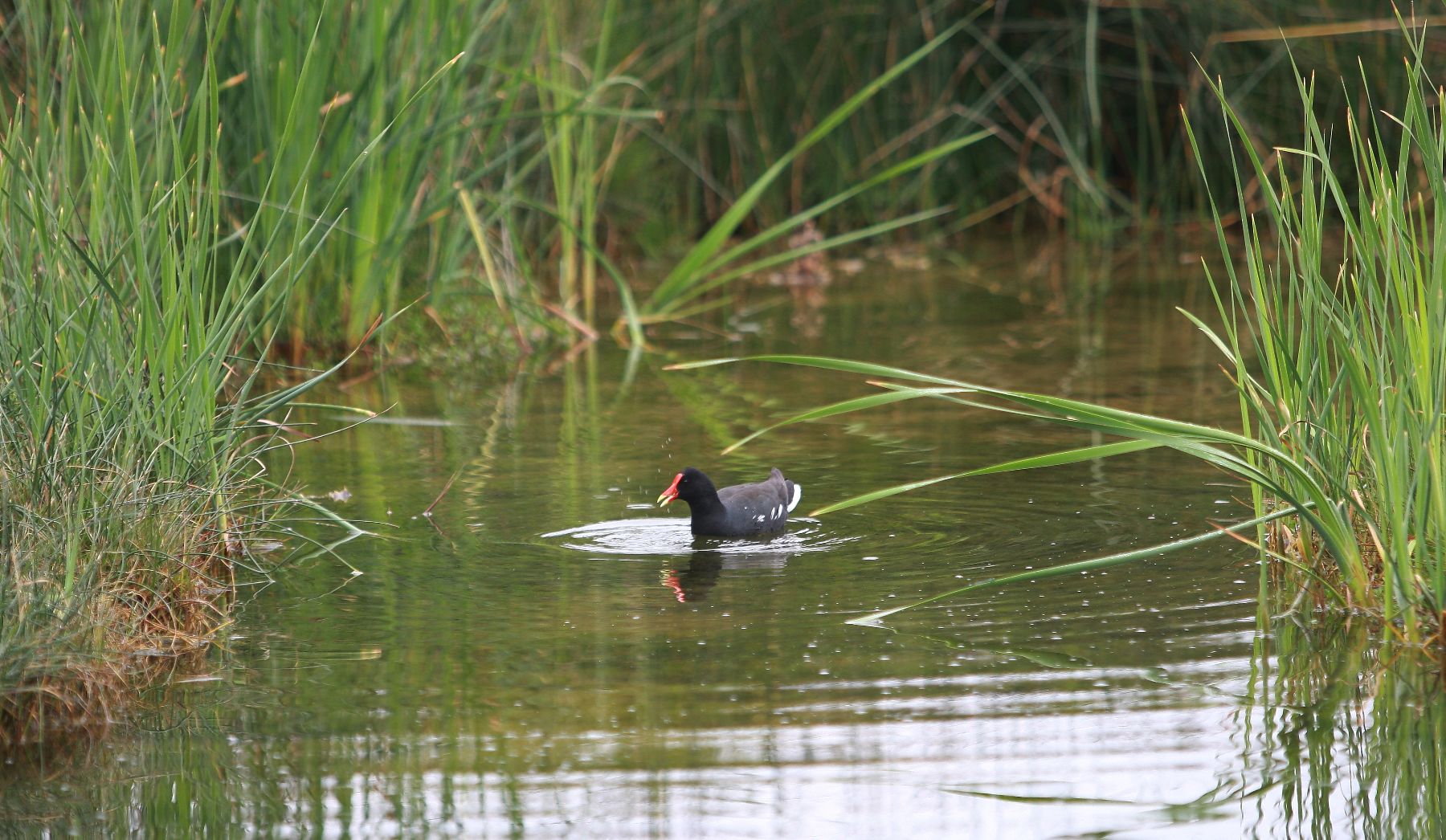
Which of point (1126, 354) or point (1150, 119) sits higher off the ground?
point (1150, 119)

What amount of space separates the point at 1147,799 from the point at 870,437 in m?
4.13

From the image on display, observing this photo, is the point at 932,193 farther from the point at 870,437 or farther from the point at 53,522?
the point at 53,522

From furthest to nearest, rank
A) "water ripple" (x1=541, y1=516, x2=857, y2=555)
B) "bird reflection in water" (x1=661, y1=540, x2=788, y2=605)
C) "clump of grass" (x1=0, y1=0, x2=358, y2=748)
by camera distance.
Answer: "water ripple" (x1=541, y1=516, x2=857, y2=555) → "bird reflection in water" (x1=661, y1=540, x2=788, y2=605) → "clump of grass" (x1=0, y1=0, x2=358, y2=748)

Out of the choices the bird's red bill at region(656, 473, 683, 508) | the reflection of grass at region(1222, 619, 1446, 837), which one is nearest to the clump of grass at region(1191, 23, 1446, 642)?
the reflection of grass at region(1222, 619, 1446, 837)

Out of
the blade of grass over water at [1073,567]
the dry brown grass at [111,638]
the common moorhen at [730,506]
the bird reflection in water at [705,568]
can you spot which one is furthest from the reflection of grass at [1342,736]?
the dry brown grass at [111,638]

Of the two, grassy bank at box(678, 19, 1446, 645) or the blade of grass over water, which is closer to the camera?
the blade of grass over water

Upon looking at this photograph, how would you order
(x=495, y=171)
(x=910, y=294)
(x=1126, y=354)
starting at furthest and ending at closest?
(x=910, y=294) < (x=495, y=171) < (x=1126, y=354)

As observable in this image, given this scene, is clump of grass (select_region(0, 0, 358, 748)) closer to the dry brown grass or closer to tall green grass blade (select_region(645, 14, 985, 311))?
the dry brown grass

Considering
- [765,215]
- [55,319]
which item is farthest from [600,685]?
[765,215]

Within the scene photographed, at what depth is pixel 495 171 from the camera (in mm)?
11094

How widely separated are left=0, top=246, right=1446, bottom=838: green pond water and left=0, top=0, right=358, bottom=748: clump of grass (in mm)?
198

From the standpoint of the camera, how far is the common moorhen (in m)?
6.29

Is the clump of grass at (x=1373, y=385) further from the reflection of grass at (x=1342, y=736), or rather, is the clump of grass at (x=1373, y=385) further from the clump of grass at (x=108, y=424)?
the clump of grass at (x=108, y=424)

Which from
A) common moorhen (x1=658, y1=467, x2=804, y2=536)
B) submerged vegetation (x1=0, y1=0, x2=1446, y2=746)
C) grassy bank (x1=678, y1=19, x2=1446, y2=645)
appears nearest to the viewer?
grassy bank (x1=678, y1=19, x2=1446, y2=645)
